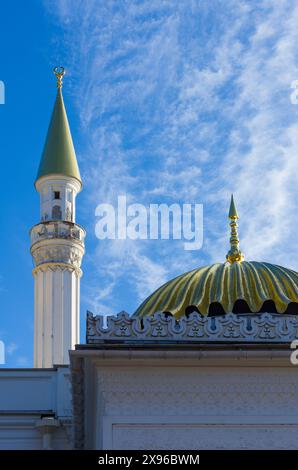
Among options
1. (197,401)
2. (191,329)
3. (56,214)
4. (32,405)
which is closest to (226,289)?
(191,329)

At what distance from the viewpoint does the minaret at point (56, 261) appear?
86.6 feet

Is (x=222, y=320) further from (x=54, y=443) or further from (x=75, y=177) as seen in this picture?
(x=75, y=177)

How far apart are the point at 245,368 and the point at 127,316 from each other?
1494mm

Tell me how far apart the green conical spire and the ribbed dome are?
10246 millimetres

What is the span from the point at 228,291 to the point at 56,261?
10.4 meters

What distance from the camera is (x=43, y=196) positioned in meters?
27.7

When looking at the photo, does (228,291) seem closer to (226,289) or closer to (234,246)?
(226,289)

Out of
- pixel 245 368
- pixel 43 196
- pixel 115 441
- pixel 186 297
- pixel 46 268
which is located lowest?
pixel 115 441

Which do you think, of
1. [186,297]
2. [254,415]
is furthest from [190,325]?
[186,297]

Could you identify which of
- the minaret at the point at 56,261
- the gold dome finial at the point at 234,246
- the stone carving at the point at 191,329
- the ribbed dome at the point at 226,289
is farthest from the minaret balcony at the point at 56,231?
the stone carving at the point at 191,329

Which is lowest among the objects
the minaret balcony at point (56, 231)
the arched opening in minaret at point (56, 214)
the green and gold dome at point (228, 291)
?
the green and gold dome at point (228, 291)

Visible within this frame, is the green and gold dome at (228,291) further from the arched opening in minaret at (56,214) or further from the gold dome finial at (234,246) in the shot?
the arched opening in minaret at (56,214)

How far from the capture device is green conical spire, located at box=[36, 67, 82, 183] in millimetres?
27641

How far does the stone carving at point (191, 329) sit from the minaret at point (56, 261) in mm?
12567
